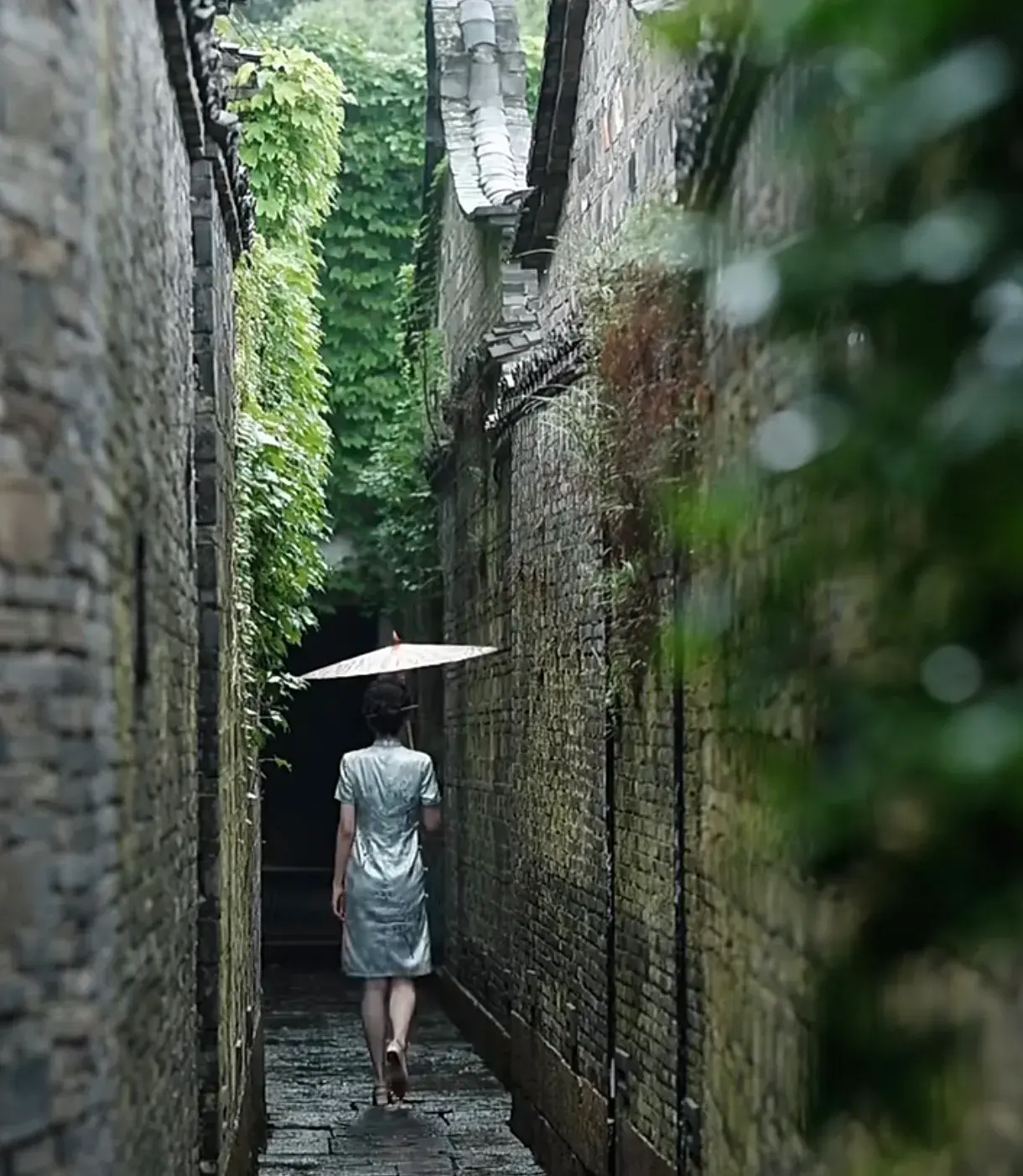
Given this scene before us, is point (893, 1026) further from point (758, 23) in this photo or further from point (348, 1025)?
point (348, 1025)

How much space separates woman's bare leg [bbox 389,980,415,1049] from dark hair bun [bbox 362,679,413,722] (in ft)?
4.64

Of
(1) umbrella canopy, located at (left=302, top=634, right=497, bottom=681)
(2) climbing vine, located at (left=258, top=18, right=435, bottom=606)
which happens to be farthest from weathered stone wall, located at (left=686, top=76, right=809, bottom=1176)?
(2) climbing vine, located at (left=258, top=18, right=435, bottom=606)

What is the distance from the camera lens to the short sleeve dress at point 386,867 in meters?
10.9

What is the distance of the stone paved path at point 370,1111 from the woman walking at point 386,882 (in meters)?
0.42

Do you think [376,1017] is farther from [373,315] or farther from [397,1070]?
[373,315]

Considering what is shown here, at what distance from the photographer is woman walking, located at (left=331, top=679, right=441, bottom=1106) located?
10.9 meters

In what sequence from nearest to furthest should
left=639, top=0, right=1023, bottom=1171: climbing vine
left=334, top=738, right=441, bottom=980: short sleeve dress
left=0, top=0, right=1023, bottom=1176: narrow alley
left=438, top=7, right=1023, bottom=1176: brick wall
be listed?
left=639, top=0, right=1023, bottom=1171: climbing vine, left=0, top=0, right=1023, bottom=1176: narrow alley, left=438, top=7, right=1023, bottom=1176: brick wall, left=334, top=738, right=441, bottom=980: short sleeve dress

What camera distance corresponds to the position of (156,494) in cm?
579

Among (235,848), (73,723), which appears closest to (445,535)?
(235,848)

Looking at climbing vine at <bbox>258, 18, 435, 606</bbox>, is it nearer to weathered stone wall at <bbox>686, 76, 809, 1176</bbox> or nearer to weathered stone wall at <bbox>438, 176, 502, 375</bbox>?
weathered stone wall at <bbox>438, 176, 502, 375</bbox>

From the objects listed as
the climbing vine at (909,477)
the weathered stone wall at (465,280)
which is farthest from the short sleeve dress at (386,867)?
the climbing vine at (909,477)

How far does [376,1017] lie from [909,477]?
30.9 feet

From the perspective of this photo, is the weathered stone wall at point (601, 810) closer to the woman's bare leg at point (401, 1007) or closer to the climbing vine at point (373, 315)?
the woman's bare leg at point (401, 1007)

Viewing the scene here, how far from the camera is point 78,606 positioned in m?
4.23
